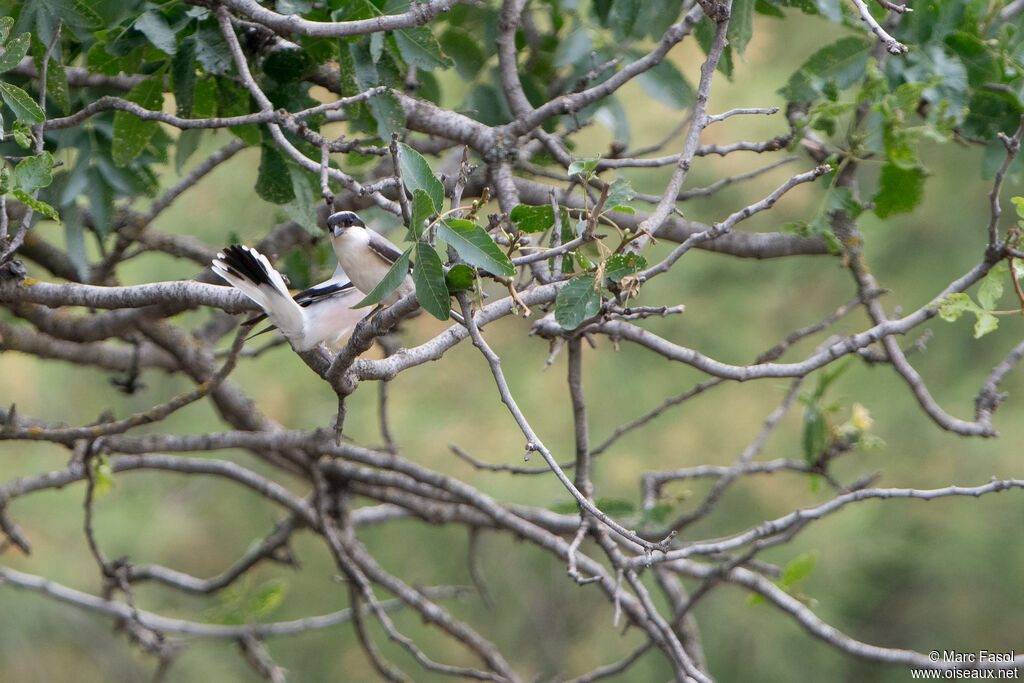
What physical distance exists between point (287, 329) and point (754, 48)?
17.5 ft

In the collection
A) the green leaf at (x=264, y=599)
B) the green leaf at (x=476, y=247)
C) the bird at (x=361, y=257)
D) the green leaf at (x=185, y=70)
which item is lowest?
the green leaf at (x=264, y=599)

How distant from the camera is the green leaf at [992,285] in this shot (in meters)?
2.24

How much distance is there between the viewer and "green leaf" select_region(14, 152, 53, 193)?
1.99 meters

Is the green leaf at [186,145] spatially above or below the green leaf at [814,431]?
above

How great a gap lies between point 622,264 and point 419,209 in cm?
47

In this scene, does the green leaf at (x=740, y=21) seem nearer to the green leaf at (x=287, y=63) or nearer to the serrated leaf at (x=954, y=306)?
the serrated leaf at (x=954, y=306)

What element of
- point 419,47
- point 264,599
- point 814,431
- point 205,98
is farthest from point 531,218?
point 264,599

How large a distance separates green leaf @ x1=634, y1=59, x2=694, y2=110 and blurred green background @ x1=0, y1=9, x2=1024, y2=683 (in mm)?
2776

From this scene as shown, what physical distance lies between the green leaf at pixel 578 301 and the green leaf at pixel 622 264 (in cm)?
4

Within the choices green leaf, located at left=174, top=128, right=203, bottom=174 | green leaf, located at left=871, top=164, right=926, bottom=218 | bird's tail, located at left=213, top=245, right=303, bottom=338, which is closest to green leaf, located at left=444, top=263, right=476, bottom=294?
bird's tail, located at left=213, top=245, right=303, bottom=338

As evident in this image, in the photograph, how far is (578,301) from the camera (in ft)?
6.07

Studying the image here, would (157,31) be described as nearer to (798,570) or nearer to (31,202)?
(31,202)

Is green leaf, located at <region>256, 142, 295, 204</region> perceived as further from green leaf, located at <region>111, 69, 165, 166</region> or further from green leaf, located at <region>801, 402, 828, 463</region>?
green leaf, located at <region>801, 402, 828, 463</region>

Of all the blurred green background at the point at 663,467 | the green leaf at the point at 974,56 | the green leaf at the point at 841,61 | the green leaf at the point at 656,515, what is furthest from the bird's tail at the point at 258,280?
the blurred green background at the point at 663,467
